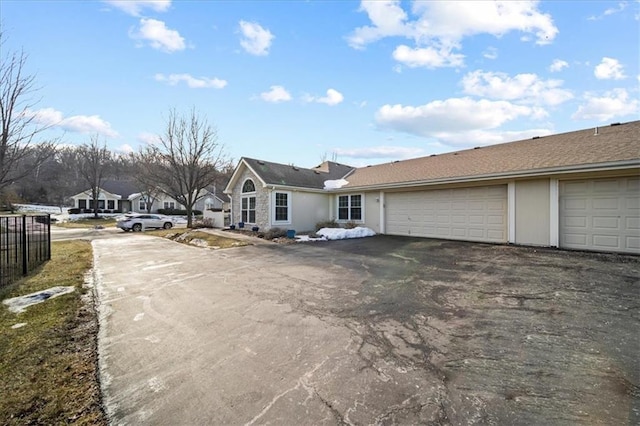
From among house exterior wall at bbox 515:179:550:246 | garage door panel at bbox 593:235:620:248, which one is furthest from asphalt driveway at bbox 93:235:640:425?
house exterior wall at bbox 515:179:550:246

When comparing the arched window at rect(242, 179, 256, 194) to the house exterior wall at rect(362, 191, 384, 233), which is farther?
the arched window at rect(242, 179, 256, 194)

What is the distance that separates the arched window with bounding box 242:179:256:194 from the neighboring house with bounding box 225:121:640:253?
66 millimetres

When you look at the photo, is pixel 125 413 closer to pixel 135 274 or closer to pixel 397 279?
pixel 397 279

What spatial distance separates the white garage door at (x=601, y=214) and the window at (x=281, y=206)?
12370 mm

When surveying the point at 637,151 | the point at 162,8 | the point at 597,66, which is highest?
the point at 162,8

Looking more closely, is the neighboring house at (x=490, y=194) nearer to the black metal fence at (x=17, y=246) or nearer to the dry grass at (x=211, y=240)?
the dry grass at (x=211, y=240)

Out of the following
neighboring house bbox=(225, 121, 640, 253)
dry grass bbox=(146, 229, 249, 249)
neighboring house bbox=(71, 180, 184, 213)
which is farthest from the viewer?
neighboring house bbox=(71, 180, 184, 213)

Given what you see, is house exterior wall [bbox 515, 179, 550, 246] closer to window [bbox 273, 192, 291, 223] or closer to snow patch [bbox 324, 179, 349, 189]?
snow patch [bbox 324, 179, 349, 189]

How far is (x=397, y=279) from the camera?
22.5 feet

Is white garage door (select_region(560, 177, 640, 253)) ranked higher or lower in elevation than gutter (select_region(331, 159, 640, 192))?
lower

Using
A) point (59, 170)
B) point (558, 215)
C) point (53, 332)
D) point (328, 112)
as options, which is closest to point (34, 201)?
point (59, 170)

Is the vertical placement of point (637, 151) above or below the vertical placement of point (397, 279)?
above

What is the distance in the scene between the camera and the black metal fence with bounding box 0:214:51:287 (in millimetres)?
7090

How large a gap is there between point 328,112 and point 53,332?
17.5 m
